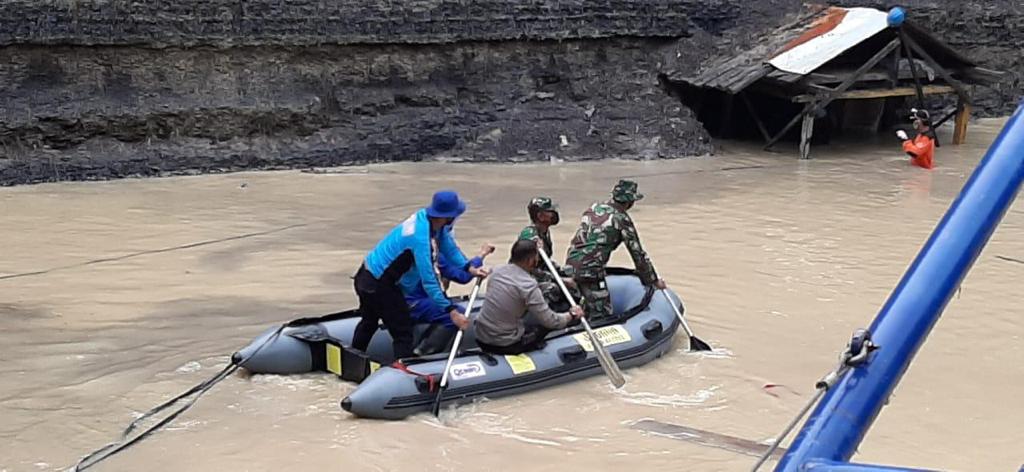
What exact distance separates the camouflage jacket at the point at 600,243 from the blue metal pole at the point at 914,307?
629 cm

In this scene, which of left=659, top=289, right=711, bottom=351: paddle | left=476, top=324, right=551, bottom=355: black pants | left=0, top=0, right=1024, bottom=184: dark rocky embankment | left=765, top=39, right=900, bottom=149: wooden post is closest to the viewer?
left=476, top=324, right=551, bottom=355: black pants

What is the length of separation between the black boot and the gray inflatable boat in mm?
62

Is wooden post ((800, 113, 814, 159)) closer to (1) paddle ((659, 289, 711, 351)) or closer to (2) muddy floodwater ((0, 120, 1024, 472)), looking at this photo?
(2) muddy floodwater ((0, 120, 1024, 472))

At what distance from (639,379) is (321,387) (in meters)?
2.12

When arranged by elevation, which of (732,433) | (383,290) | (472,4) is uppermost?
(472,4)

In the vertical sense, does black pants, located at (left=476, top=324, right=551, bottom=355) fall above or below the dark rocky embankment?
below

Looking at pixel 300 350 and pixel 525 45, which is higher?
pixel 525 45

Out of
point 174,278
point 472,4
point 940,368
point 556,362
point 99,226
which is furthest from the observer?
point 472,4

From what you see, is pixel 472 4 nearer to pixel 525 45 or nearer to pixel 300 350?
pixel 525 45

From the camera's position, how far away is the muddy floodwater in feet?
21.2

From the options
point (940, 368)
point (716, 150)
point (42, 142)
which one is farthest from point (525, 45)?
point (940, 368)

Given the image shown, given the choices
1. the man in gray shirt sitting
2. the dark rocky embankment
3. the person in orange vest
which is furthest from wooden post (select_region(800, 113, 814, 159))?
the man in gray shirt sitting

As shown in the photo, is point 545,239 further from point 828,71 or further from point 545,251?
point 828,71

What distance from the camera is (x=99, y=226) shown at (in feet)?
41.4
